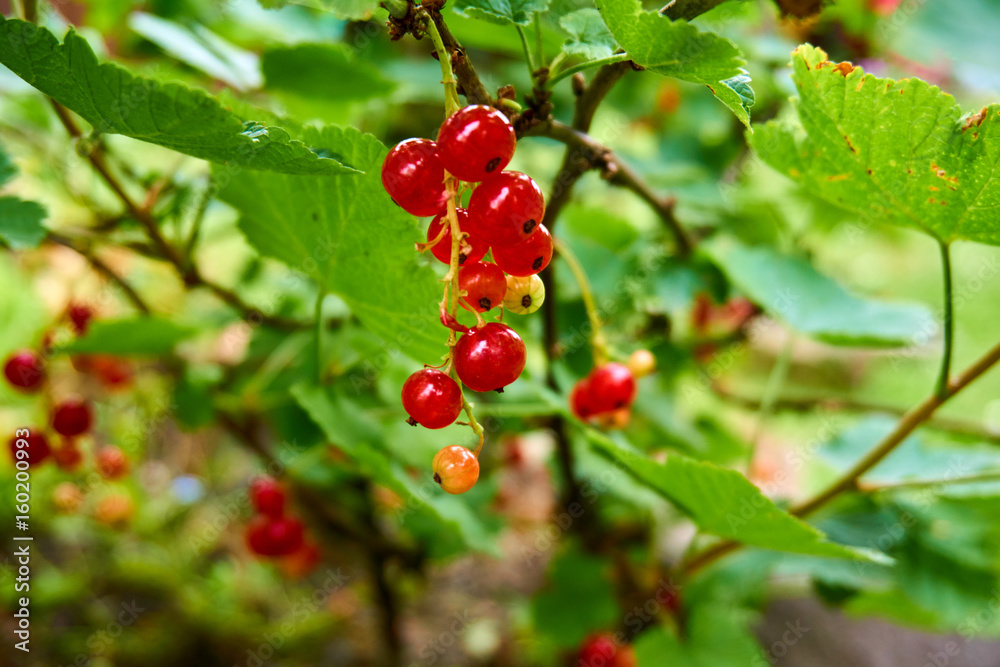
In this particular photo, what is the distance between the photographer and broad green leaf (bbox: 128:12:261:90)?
84cm

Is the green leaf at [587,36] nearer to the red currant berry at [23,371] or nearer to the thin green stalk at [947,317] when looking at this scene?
the thin green stalk at [947,317]

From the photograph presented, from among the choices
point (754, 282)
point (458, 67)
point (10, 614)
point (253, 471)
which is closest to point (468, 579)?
point (253, 471)

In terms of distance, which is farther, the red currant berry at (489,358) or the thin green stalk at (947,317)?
the thin green stalk at (947,317)

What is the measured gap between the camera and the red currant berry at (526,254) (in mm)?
390

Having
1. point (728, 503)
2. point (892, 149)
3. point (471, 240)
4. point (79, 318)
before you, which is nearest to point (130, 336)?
point (79, 318)

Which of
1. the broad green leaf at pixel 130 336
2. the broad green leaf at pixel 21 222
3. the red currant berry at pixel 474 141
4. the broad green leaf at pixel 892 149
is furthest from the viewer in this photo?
the broad green leaf at pixel 130 336

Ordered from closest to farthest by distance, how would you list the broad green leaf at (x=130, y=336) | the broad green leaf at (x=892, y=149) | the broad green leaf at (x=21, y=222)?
the broad green leaf at (x=892, y=149) < the broad green leaf at (x=21, y=222) < the broad green leaf at (x=130, y=336)

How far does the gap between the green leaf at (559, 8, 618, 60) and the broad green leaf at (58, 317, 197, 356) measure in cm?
57

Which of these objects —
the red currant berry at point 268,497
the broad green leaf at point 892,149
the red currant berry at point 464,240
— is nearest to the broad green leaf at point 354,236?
the red currant berry at point 464,240

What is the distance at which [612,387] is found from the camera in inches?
25.3

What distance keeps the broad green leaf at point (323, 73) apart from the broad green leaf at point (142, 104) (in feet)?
1.48

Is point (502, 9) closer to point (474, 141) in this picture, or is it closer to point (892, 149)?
point (474, 141)

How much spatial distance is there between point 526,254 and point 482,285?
3cm

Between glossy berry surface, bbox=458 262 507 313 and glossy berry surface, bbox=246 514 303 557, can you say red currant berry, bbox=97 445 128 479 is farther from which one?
glossy berry surface, bbox=458 262 507 313
